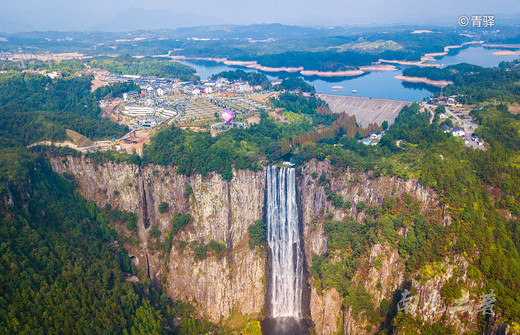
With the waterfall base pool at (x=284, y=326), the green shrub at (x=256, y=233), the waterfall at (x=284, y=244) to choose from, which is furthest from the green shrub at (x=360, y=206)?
the waterfall base pool at (x=284, y=326)

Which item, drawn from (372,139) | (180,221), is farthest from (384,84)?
(180,221)

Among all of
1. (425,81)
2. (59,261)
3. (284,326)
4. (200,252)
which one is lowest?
(284,326)

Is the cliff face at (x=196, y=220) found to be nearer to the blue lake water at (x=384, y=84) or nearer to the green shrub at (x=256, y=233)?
the green shrub at (x=256, y=233)

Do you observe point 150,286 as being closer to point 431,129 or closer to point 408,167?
point 408,167

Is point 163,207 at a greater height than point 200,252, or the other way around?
point 163,207

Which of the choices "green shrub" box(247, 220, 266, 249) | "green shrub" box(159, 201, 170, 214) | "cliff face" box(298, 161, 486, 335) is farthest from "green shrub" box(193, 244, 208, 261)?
"cliff face" box(298, 161, 486, 335)

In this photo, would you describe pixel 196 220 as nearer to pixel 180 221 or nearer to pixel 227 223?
pixel 180 221

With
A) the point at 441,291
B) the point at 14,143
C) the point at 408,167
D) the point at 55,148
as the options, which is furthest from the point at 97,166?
the point at 441,291
